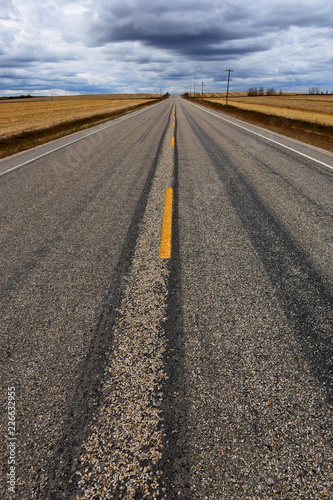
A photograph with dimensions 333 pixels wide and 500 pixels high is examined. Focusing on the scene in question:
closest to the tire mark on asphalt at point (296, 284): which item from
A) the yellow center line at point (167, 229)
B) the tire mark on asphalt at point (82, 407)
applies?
the yellow center line at point (167, 229)

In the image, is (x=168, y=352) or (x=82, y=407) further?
(x=168, y=352)

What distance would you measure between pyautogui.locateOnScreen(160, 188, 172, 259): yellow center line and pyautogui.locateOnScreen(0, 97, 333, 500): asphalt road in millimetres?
66

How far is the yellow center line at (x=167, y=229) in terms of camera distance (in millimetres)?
3428

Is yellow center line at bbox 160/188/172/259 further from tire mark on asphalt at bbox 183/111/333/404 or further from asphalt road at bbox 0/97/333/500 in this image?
tire mark on asphalt at bbox 183/111/333/404

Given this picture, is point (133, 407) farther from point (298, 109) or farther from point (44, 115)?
point (298, 109)

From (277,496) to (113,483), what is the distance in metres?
0.77

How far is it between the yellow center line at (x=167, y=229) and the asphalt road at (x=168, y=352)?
2.6 inches

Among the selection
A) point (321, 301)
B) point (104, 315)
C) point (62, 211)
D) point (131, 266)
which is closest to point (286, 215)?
point (321, 301)

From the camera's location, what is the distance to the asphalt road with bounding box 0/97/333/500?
4.82 feet

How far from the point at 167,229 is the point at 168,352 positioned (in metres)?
2.15

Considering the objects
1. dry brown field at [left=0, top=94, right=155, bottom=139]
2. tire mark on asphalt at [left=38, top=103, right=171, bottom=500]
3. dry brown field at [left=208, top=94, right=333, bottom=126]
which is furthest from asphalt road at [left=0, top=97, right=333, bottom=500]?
dry brown field at [left=208, top=94, right=333, bottom=126]

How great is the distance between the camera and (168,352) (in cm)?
212

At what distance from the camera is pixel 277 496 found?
1.36 m

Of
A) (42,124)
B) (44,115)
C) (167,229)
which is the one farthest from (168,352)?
(44,115)
